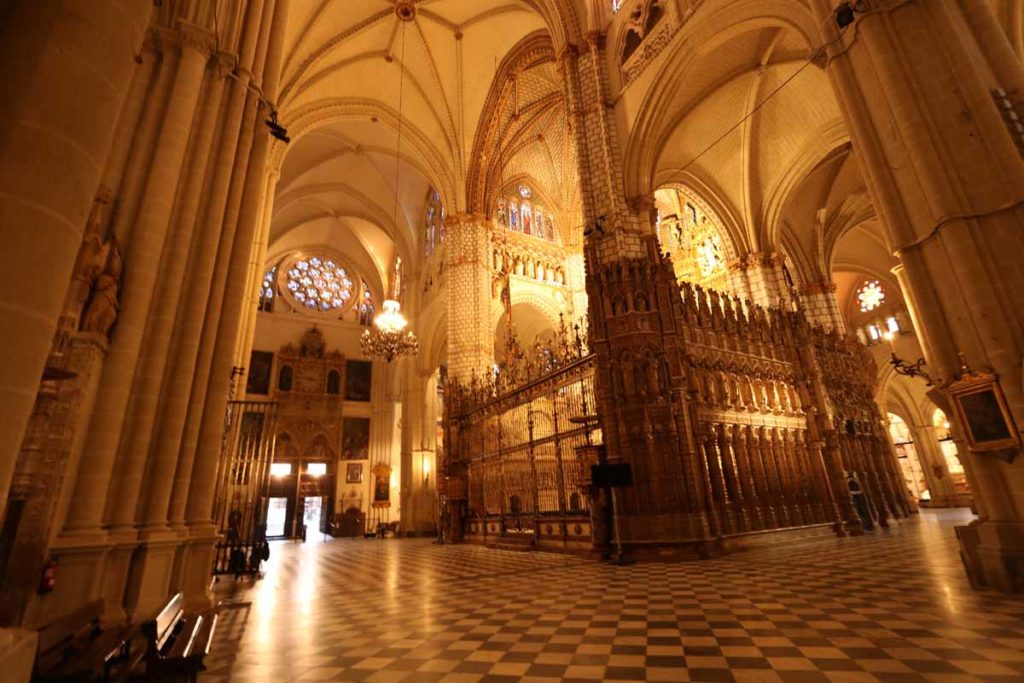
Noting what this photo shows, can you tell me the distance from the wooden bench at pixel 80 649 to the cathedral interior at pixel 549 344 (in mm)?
41

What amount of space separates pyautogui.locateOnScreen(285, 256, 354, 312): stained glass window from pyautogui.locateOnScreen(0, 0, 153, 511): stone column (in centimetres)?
2774

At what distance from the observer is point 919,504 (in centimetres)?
2161

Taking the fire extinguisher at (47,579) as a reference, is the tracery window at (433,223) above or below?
above

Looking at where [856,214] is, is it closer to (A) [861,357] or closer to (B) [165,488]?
(A) [861,357]

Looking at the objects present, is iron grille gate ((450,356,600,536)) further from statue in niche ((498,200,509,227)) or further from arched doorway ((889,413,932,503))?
arched doorway ((889,413,932,503))

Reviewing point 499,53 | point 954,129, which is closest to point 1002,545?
point 954,129

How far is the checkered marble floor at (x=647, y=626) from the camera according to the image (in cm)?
293

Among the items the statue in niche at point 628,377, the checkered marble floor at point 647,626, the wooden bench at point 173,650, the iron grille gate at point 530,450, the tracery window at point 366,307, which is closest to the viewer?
the wooden bench at point 173,650

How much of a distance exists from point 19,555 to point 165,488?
131 cm

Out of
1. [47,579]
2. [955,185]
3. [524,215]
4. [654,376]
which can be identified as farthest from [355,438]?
[955,185]

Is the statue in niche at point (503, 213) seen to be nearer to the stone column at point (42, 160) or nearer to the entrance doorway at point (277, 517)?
the entrance doorway at point (277, 517)

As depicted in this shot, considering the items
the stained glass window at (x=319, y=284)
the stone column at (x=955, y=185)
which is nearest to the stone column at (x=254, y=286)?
the stone column at (x=955, y=185)

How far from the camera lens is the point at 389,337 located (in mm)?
15281

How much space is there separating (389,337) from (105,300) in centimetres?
1072
